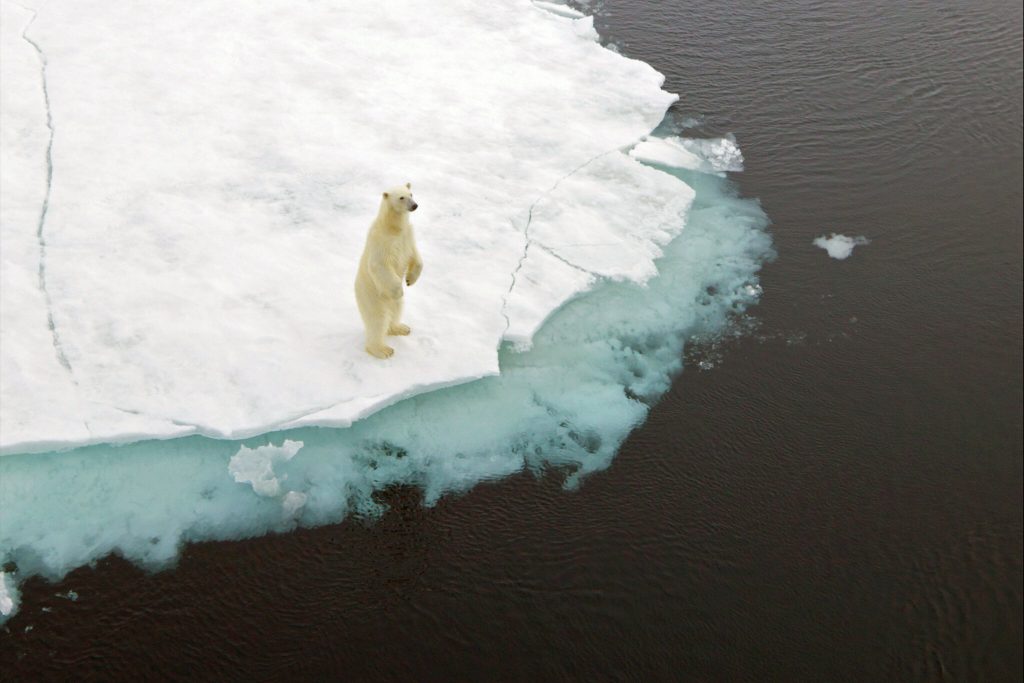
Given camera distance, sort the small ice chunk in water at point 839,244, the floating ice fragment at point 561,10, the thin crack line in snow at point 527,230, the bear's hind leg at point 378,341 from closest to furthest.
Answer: the bear's hind leg at point 378,341 < the thin crack line in snow at point 527,230 < the small ice chunk in water at point 839,244 < the floating ice fragment at point 561,10

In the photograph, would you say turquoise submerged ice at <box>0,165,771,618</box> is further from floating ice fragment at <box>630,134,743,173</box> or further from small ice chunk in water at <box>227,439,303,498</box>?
floating ice fragment at <box>630,134,743,173</box>

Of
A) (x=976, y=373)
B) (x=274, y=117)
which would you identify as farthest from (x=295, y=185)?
(x=976, y=373)

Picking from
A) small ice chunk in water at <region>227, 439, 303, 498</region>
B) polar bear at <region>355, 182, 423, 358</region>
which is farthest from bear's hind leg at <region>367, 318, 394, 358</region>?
small ice chunk in water at <region>227, 439, 303, 498</region>

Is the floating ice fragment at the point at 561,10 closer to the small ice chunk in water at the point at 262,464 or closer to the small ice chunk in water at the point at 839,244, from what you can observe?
the small ice chunk in water at the point at 839,244

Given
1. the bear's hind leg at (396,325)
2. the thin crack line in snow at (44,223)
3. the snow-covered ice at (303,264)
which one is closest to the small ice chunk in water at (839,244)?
the snow-covered ice at (303,264)

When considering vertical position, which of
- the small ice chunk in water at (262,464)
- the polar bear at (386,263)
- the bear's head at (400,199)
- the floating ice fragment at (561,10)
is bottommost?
the small ice chunk in water at (262,464)

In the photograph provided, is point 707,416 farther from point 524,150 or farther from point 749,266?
point 524,150

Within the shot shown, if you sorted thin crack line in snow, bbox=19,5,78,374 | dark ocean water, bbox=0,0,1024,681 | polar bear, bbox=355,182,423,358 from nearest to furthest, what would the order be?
dark ocean water, bbox=0,0,1024,681 < polar bear, bbox=355,182,423,358 < thin crack line in snow, bbox=19,5,78,374
